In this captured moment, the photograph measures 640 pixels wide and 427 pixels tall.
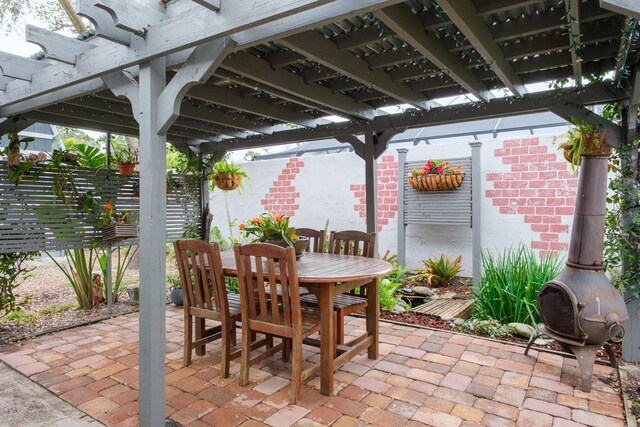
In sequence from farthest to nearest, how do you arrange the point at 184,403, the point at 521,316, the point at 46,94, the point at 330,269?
the point at 521,316 → the point at 46,94 → the point at 330,269 → the point at 184,403

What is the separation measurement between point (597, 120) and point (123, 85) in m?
3.24

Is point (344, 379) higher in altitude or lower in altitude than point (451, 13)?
lower

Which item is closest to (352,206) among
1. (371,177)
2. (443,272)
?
(443,272)

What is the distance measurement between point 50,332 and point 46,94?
2185 millimetres

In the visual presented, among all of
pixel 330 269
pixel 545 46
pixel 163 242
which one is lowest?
pixel 330 269

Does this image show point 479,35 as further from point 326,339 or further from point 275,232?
point 326,339

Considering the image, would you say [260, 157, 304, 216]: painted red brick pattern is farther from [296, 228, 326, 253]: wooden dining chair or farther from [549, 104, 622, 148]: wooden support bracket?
[549, 104, 622, 148]: wooden support bracket

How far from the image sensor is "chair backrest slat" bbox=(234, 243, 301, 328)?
2.37 meters

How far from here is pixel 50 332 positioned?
3.76 meters

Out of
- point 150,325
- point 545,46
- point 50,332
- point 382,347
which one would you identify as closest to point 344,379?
point 382,347

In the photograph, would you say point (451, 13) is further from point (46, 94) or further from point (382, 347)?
point (46, 94)

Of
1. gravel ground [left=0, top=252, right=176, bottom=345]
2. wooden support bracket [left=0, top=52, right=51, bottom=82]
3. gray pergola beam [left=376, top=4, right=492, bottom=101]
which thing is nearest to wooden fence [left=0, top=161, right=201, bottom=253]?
gravel ground [left=0, top=252, right=176, bottom=345]

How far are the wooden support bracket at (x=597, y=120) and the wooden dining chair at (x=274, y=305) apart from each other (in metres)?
2.40

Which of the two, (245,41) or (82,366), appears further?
(82,366)
